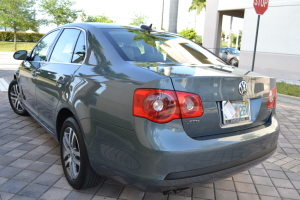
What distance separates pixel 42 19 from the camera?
1296 inches

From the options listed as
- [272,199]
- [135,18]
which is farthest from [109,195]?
[135,18]

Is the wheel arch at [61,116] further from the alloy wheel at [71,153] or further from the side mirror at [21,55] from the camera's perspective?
the side mirror at [21,55]

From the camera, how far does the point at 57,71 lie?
3064 mm

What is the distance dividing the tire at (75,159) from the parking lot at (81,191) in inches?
4.8

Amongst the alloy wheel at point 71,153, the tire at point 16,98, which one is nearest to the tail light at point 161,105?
the alloy wheel at point 71,153

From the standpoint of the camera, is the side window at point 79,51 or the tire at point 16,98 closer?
the side window at point 79,51

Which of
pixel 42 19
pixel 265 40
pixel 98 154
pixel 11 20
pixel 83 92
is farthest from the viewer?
pixel 42 19

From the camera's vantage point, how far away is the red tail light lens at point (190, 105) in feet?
6.46

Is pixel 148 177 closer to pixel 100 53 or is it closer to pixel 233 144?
pixel 233 144

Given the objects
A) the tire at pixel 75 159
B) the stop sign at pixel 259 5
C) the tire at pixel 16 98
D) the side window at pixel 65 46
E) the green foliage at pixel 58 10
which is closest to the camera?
the tire at pixel 75 159

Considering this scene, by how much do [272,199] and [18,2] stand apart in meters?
32.9

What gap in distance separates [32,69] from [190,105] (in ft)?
8.78

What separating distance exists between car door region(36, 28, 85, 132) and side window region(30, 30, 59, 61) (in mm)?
273

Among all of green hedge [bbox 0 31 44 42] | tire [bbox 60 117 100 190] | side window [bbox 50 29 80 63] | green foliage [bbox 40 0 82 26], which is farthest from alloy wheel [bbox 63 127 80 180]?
green hedge [bbox 0 31 44 42]
